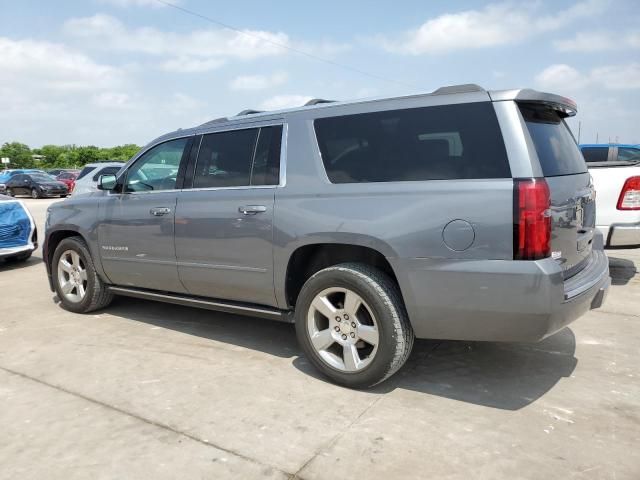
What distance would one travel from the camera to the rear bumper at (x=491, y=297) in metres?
2.79

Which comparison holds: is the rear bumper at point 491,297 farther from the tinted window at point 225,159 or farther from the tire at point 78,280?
the tire at point 78,280

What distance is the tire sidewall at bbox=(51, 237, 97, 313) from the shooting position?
5105 mm

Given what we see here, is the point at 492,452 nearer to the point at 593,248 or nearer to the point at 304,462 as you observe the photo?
the point at 304,462

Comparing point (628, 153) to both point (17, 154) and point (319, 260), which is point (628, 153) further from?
point (17, 154)

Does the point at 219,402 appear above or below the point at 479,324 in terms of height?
below

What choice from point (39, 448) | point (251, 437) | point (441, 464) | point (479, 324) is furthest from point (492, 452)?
point (39, 448)

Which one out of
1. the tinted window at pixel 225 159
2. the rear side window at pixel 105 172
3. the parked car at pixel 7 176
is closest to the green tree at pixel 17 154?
the parked car at pixel 7 176

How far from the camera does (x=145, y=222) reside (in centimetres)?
452

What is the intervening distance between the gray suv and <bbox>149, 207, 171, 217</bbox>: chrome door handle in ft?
0.05

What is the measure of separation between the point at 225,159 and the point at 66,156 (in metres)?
85.4

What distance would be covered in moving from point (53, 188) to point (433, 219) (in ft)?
94.2

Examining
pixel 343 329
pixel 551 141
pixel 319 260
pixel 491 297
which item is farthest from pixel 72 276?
pixel 551 141

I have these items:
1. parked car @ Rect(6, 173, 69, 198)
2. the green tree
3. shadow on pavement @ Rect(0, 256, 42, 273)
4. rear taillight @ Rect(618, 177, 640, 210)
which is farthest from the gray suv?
the green tree

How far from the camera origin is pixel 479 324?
2.98 meters
